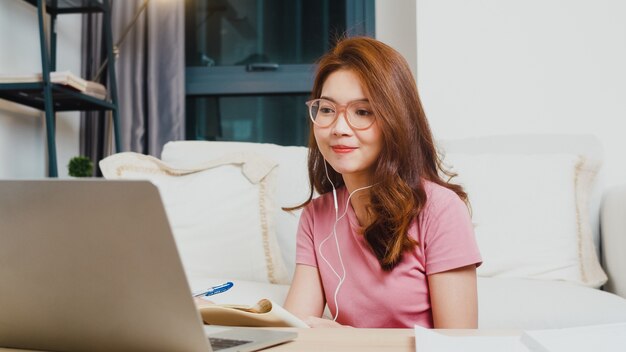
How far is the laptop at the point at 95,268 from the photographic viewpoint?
40cm

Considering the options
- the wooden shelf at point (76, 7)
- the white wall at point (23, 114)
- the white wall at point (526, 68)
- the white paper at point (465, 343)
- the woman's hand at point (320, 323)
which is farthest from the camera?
the wooden shelf at point (76, 7)

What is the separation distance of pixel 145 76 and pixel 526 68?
5.41ft

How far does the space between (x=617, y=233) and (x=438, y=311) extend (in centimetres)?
90

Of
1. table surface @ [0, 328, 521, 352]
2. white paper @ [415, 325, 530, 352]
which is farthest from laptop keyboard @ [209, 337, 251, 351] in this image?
white paper @ [415, 325, 530, 352]

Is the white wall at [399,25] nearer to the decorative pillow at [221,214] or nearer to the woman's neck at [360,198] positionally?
the decorative pillow at [221,214]

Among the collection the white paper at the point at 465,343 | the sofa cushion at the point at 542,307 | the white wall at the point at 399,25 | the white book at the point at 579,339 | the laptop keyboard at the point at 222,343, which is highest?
the white wall at the point at 399,25

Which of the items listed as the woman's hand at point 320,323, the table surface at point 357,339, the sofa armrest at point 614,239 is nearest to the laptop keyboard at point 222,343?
the table surface at point 357,339

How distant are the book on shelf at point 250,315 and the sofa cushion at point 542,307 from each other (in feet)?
2.36

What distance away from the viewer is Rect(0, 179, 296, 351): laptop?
0.40m

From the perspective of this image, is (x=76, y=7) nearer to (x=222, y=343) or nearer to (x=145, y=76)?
(x=145, y=76)

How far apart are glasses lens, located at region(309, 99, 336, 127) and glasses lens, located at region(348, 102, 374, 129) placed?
3 centimetres

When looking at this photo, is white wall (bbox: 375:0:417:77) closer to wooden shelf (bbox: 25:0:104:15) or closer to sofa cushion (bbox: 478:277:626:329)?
sofa cushion (bbox: 478:277:626:329)

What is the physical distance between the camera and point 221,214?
1.56m

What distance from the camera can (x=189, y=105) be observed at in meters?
2.82
